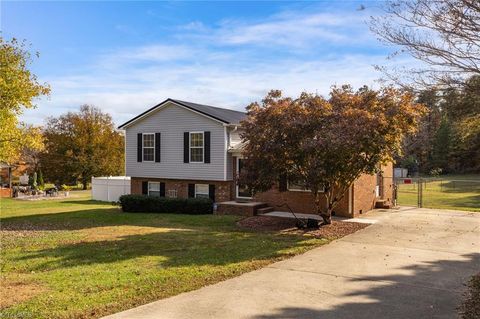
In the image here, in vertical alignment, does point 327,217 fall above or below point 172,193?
below

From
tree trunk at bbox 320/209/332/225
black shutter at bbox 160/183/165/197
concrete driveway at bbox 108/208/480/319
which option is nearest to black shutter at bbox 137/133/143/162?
black shutter at bbox 160/183/165/197

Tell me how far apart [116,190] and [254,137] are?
57.0 feet

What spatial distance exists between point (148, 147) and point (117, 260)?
14133 millimetres

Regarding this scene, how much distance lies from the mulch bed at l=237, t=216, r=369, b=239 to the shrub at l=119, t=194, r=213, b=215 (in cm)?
321

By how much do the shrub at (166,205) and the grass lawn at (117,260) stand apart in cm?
236

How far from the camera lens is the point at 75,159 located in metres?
46.0

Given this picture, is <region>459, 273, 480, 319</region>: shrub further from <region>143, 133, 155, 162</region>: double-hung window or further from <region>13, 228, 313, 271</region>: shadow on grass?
<region>143, 133, 155, 162</region>: double-hung window

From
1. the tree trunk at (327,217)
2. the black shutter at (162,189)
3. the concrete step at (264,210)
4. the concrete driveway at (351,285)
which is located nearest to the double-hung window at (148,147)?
the black shutter at (162,189)

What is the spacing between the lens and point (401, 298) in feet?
25.1

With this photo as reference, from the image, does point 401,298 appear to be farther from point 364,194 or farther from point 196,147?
point 196,147

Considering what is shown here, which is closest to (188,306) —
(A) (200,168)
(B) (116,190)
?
(A) (200,168)

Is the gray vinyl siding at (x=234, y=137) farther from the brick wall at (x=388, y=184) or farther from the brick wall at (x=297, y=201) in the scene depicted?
the brick wall at (x=388, y=184)

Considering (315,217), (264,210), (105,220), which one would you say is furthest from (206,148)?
(315,217)

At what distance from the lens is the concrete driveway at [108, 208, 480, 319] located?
22.6 feet
